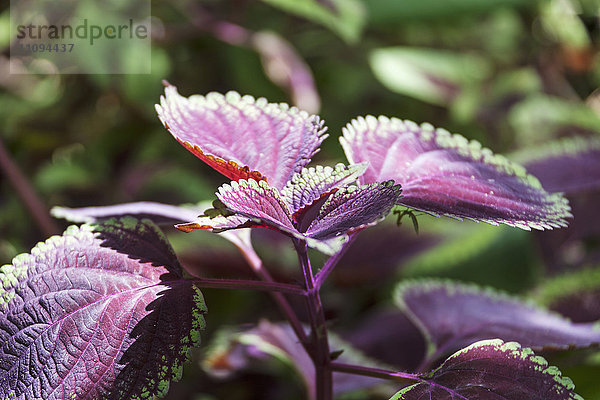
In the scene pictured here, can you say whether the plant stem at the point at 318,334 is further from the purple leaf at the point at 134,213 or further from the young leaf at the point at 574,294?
the young leaf at the point at 574,294

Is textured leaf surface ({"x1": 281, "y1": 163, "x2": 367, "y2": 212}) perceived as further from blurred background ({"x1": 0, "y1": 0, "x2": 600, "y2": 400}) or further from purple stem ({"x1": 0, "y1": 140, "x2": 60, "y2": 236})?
purple stem ({"x1": 0, "y1": 140, "x2": 60, "y2": 236})

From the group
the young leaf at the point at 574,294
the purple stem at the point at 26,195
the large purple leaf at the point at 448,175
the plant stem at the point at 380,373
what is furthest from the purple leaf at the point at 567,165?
the purple stem at the point at 26,195

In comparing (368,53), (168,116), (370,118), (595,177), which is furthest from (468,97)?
(168,116)

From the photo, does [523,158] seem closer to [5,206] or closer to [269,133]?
[269,133]

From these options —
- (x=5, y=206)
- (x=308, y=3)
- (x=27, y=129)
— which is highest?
(x=308, y=3)

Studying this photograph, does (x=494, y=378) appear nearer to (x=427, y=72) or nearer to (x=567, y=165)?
(x=567, y=165)

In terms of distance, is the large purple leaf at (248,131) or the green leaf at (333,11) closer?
the large purple leaf at (248,131)

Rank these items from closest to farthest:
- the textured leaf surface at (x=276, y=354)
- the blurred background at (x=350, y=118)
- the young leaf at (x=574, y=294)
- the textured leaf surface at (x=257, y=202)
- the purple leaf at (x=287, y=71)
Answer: the textured leaf surface at (x=257, y=202) → the textured leaf surface at (x=276, y=354) → the young leaf at (x=574, y=294) → the blurred background at (x=350, y=118) → the purple leaf at (x=287, y=71)
